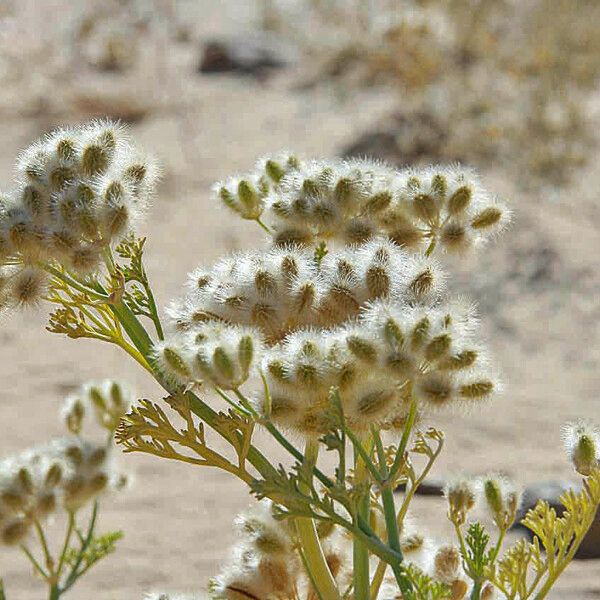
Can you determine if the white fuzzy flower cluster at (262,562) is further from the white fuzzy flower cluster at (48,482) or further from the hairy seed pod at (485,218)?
the hairy seed pod at (485,218)

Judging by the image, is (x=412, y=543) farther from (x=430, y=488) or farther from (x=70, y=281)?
(x=430, y=488)

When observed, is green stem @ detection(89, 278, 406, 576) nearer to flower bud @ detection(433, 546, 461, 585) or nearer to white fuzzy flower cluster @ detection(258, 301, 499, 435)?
white fuzzy flower cluster @ detection(258, 301, 499, 435)

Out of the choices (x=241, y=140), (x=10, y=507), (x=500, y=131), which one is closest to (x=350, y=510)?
(x=10, y=507)

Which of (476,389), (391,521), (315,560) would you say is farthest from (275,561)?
(476,389)

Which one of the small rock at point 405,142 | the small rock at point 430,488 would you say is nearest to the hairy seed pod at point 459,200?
the small rock at point 430,488

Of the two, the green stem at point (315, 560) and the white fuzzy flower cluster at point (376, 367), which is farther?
the green stem at point (315, 560)
